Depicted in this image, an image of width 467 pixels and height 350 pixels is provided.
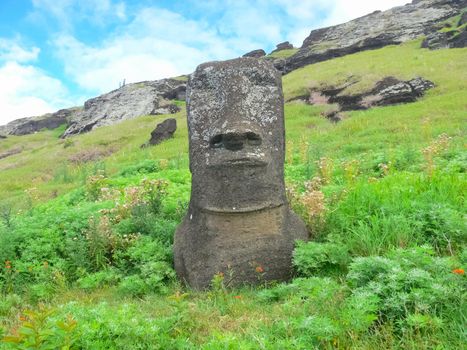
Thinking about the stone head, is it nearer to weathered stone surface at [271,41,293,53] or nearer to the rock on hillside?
the rock on hillside

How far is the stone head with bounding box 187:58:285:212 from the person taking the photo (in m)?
4.77

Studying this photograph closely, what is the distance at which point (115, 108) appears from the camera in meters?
49.8

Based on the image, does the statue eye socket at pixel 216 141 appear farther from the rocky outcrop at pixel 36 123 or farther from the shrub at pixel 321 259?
the rocky outcrop at pixel 36 123

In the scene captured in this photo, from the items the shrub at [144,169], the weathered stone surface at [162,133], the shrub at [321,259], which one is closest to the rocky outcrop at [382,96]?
the weathered stone surface at [162,133]

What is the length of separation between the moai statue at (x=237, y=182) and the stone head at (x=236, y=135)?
1 centimetres

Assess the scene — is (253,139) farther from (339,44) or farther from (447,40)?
(339,44)

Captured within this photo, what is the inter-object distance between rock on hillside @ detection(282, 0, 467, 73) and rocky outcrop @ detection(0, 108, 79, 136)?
3714cm

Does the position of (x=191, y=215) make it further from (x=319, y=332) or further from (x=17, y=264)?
(x=319, y=332)

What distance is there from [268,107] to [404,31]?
5039 cm

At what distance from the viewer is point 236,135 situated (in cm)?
473

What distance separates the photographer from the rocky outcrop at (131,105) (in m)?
45.9

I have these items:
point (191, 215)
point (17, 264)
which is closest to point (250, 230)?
point (191, 215)

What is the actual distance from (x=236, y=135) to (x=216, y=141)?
0.27 metres

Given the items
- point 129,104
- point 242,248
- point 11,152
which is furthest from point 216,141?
point 129,104
